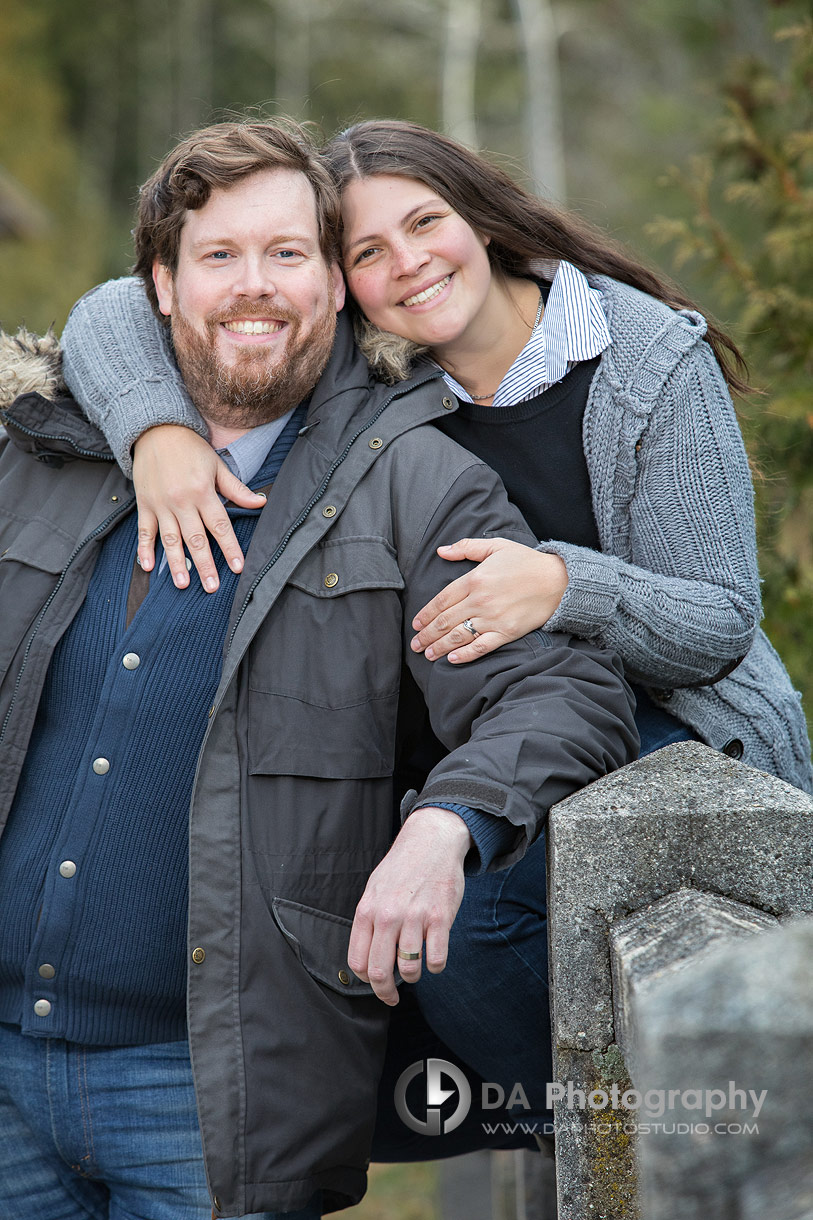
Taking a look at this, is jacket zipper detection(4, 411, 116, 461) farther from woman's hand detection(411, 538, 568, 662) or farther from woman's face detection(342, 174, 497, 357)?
woman's hand detection(411, 538, 568, 662)

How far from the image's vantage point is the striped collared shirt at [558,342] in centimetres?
269

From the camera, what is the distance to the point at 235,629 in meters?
2.33

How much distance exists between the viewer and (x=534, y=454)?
8.97 ft

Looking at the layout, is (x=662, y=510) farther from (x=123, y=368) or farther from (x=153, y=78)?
(x=153, y=78)

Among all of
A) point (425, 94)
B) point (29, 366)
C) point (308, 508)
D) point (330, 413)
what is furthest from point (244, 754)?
point (425, 94)

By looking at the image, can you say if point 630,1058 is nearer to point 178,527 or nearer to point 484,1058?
point 484,1058

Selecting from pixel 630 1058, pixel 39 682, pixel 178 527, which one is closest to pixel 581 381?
pixel 178 527

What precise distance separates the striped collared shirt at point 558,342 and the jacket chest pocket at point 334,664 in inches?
23.8

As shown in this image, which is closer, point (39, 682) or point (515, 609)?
point (515, 609)

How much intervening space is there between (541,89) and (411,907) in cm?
2453

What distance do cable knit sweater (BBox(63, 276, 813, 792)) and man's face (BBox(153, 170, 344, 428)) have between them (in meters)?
0.12

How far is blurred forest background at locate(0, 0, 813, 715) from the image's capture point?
202 inches

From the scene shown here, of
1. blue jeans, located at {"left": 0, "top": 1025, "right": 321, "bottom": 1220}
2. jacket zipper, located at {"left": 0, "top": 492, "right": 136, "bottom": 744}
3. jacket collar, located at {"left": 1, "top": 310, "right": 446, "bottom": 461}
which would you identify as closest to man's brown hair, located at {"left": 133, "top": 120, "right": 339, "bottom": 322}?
jacket collar, located at {"left": 1, "top": 310, "right": 446, "bottom": 461}

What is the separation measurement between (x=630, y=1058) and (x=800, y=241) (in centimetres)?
347
